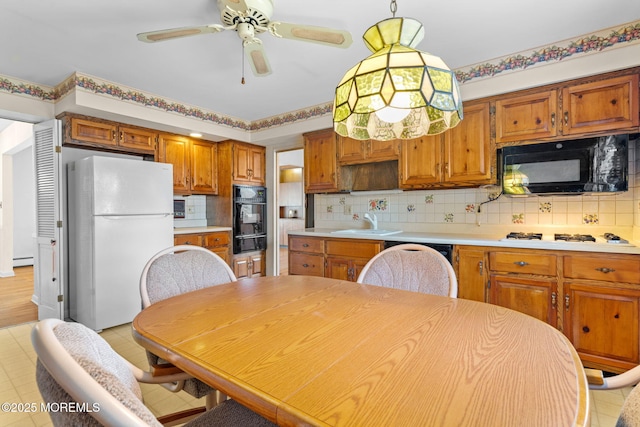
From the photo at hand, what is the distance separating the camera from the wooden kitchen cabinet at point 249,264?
4180 mm

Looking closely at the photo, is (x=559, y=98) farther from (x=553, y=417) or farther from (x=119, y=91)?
(x=119, y=91)

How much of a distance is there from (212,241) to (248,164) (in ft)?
3.80

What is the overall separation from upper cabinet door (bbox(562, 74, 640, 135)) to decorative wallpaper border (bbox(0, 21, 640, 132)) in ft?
0.80

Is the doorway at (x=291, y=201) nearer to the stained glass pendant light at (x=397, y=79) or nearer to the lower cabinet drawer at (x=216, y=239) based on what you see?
the lower cabinet drawer at (x=216, y=239)

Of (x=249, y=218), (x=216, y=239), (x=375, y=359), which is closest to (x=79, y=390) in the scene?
(x=375, y=359)

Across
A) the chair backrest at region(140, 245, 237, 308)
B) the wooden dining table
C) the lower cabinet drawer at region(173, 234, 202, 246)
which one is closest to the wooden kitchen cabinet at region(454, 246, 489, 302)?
the wooden dining table

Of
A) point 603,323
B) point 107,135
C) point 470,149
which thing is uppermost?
point 107,135

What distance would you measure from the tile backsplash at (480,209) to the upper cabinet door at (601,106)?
39cm

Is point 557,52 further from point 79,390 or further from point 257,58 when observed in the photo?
point 79,390

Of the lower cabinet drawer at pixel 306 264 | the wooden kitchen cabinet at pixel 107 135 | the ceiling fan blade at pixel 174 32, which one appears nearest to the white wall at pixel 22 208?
the wooden kitchen cabinet at pixel 107 135

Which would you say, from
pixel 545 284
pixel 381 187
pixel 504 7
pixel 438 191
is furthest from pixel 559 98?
pixel 381 187

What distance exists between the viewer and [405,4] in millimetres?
1794

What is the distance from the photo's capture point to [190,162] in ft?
13.0

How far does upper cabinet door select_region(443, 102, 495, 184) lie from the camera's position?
102 inches
